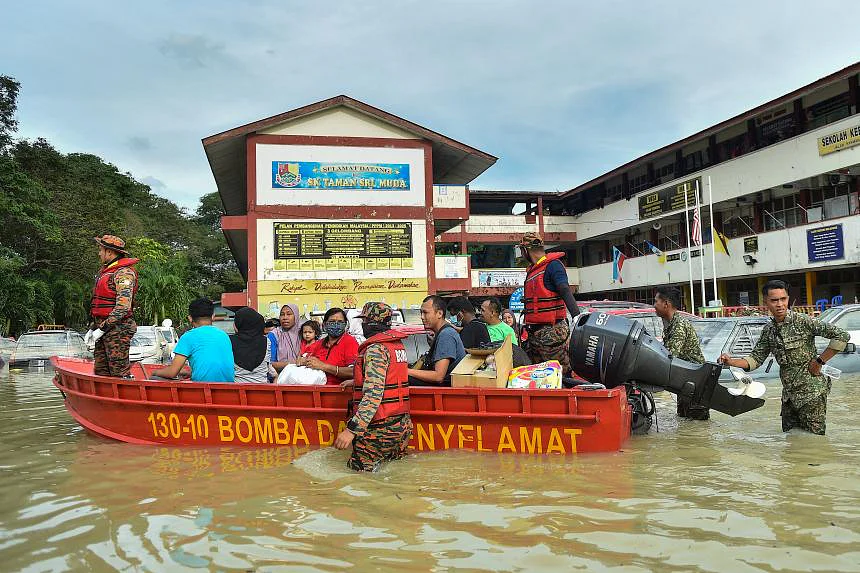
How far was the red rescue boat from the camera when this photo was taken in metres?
5.59

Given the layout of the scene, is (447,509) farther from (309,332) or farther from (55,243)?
(55,243)

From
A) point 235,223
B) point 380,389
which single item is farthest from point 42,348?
point 380,389

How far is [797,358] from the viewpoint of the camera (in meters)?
5.66

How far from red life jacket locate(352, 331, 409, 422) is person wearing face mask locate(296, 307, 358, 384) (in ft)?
3.33

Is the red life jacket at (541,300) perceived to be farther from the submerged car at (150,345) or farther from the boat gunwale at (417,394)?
the submerged car at (150,345)

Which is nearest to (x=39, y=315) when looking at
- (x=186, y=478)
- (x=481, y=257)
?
(x=481, y=257)

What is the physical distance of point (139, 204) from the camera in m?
49.6

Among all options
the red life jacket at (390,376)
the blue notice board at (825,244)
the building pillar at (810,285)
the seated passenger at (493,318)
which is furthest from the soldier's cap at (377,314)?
the building pillar at (810,285)

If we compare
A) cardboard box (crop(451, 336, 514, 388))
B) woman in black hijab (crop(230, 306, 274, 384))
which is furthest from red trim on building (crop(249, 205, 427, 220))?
cardboard box (crop(451, 336, 514, 388))

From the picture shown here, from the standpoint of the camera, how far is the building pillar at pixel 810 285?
22.9m

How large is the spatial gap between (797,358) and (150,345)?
1729 centimetres

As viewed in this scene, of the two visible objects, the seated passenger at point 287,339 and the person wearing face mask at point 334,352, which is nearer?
the person wearing face mask at point 334,352

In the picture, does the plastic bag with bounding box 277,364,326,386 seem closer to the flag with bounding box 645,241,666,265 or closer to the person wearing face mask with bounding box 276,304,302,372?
the person wearing face mask with bounding box 276,304,302,372

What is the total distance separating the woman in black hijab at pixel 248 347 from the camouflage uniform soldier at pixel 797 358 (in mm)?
4930
